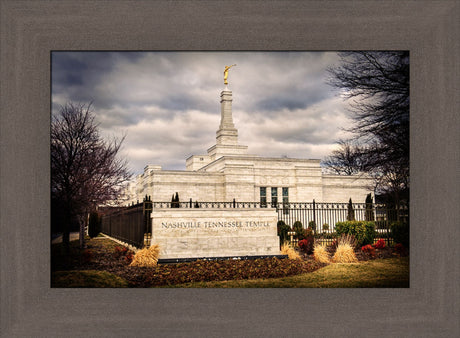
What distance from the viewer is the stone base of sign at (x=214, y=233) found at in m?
10.7

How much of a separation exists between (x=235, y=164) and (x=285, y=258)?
19.7 metres

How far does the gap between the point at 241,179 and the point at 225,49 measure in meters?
24.3

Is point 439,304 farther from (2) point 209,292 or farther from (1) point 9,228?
(1) point 9,228

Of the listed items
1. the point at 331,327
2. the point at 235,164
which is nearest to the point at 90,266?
the point at 331,327

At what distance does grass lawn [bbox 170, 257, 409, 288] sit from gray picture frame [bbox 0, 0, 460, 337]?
2.12 meters

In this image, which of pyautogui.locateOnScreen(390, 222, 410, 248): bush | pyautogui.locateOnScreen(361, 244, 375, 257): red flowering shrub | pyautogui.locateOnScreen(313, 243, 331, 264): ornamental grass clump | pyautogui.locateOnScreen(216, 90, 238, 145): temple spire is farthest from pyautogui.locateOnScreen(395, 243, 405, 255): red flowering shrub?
pyautogui.locateOnScreen(216, 90, 238, 145): temple spire

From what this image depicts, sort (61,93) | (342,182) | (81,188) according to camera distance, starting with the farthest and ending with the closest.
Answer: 1. (342,182)
2. (61,93)
3. (81,188)

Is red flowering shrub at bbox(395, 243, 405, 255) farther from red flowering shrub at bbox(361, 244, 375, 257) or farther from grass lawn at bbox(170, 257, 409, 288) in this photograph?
grass lawn at bbox(170, 257, 409, 288)

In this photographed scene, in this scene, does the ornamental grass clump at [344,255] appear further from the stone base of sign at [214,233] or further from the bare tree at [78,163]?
the bare tree at [78,163]

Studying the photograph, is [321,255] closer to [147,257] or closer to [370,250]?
[370,250]

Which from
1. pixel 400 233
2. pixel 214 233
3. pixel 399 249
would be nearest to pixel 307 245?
pixel 399 249

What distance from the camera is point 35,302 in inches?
252

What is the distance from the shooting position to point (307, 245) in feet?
43.6

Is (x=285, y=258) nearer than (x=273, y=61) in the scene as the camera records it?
Yes
